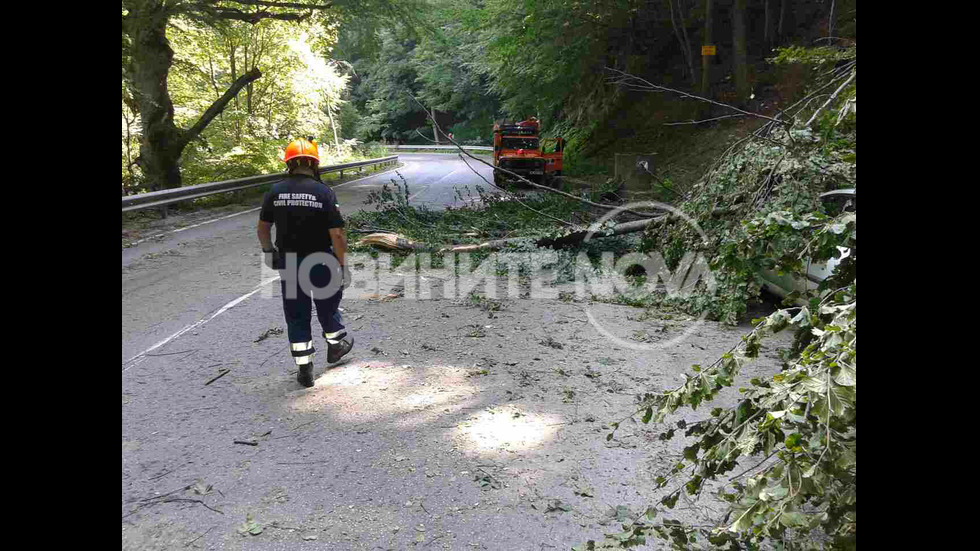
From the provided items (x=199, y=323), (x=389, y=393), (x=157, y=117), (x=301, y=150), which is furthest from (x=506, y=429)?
(x=157, y=117)

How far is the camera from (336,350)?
6.30 m

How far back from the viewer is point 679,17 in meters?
25.2

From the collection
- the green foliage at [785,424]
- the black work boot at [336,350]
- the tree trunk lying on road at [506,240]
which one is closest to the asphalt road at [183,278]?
the black work boot at [336,350]

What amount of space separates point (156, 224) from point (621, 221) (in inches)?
436

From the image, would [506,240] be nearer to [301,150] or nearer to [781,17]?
[301,150]

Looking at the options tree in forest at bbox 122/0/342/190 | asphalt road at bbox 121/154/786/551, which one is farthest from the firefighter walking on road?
tree in forest at bbox 122/0/342/190

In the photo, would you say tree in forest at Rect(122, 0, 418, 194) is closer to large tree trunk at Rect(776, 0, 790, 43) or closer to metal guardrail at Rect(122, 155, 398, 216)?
metal guardrail at Rect(122, 155, 398, 216)

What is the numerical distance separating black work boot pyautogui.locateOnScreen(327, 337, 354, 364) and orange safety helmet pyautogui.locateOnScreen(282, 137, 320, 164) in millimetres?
1653

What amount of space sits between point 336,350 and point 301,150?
70.6 inches

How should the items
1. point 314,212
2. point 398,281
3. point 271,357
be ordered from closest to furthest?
point 314,212
point 271,357
point 398,281

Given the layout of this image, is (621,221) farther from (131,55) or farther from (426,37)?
(426,37)

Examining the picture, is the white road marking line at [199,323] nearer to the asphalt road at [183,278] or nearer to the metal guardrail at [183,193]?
the asphalt road at [183,278]
